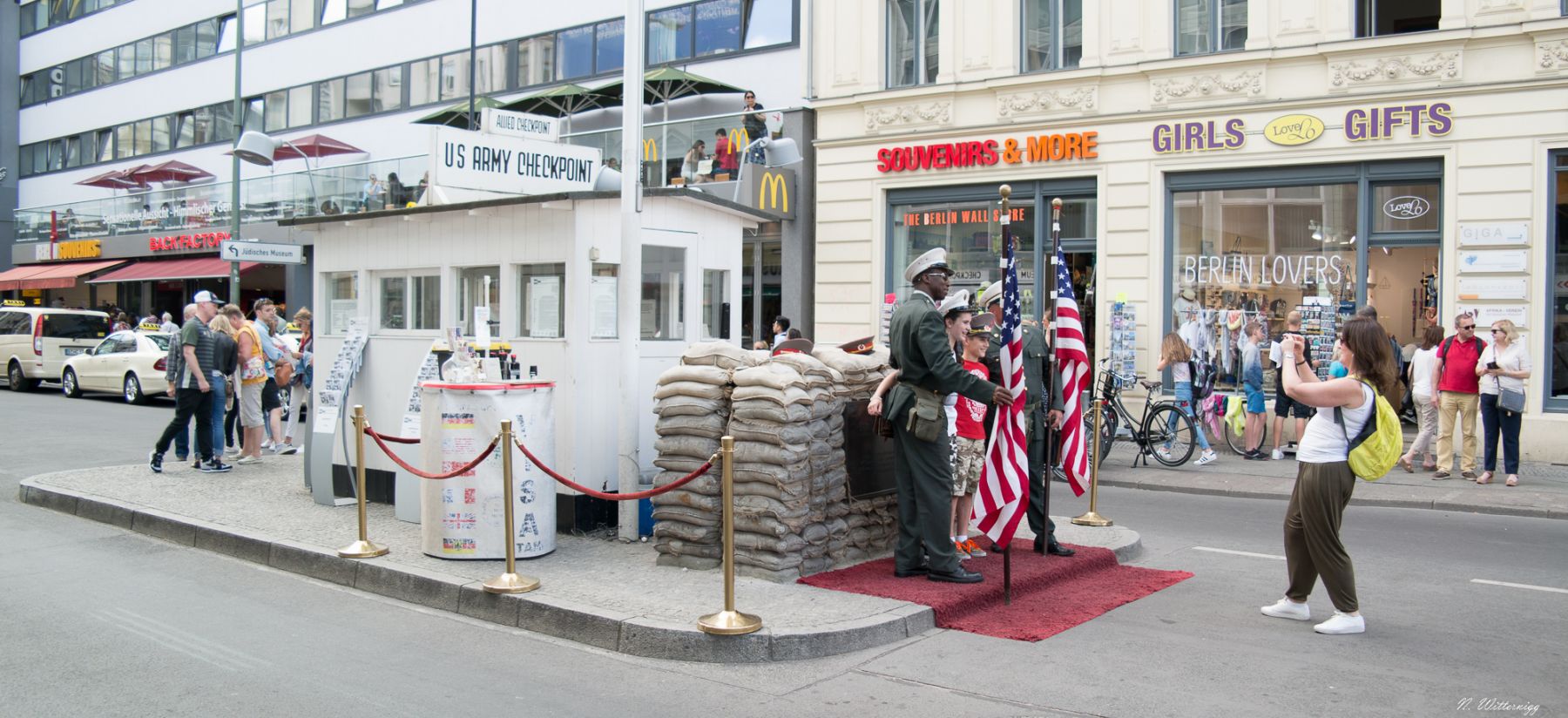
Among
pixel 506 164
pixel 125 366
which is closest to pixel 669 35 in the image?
pixel 125 366

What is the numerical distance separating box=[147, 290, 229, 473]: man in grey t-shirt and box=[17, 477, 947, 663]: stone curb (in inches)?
134

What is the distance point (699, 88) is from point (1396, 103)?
12100 mm

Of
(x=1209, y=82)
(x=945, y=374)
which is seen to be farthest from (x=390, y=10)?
(x=945, y=374)

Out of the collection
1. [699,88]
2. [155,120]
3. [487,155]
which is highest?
[155,120]

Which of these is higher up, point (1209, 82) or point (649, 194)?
point (1209, 82)

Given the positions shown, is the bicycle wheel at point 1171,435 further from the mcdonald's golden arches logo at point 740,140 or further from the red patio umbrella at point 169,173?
the red patio umbrella at point 169,173

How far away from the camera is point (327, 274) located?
10.2 m

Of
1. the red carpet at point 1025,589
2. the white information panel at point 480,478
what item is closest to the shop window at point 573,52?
the white information panel at point 480,478

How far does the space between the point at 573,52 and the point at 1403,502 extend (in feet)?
63.1

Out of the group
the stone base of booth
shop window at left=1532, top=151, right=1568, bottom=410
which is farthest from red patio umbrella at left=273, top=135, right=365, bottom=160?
shop window at left=1532, top=151, right=1568, bottom=410

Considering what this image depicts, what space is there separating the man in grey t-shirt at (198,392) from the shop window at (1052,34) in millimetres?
12194

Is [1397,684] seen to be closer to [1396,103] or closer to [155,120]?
[1396,103]

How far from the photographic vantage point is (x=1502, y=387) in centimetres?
1229

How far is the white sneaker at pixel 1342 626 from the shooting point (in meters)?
6.26
